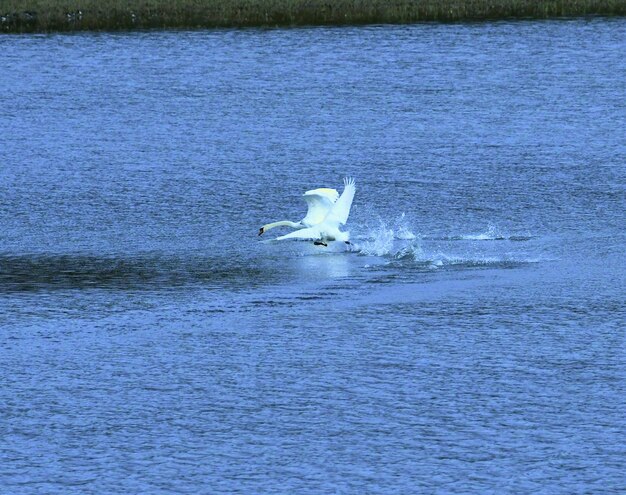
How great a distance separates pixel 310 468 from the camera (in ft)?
42.1

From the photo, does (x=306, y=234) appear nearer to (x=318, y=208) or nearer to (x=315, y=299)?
(x=318, y=208)

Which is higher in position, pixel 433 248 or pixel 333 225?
pixel 333 225

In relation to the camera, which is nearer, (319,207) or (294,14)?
(319,207)

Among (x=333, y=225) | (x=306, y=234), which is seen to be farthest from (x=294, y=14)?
(x=306, y=234)

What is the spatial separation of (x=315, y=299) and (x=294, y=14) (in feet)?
123

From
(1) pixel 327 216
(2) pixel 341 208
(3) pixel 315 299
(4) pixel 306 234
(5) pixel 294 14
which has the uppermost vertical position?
(5) pixel 294 14

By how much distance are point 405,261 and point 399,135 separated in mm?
13263

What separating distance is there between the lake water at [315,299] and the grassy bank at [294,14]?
15.3 m

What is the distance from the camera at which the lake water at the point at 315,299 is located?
1317 centimetres

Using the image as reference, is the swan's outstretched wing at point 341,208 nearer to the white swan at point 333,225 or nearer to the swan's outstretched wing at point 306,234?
the white swan at point 333,225

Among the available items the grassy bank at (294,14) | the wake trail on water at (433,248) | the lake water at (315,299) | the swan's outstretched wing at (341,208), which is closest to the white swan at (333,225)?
the swan's outstretched wing at (341,208)

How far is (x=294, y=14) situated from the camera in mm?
54812

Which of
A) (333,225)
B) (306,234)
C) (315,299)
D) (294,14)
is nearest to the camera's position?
(315,299)

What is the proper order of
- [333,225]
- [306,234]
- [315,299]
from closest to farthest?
1. [315,299]
2. [306,234]
3. [333,225]
